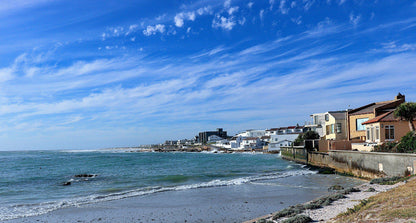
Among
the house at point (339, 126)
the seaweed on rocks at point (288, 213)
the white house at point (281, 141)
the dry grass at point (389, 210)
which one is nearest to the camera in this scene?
the dry grass at point (389, 210)

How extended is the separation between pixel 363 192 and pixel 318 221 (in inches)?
268

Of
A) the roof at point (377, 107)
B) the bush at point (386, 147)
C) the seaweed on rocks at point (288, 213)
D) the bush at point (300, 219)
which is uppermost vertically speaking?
the roof at point (377, 107)

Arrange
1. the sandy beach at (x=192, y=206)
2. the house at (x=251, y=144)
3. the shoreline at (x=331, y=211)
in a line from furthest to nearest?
the house at (x=251, y=144), the sandy beach at (x=192, y=206), the shoreline at (x=331, y=211)

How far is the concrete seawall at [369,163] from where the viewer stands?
1964 centimetres

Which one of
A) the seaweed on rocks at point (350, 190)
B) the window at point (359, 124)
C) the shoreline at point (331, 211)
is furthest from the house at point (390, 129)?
the shoreline at point (331, 211)

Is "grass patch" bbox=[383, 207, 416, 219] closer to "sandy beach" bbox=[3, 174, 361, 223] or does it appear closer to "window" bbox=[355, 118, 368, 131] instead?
Answer: "sandy beach" bbox=[3, 174, 361, 223]

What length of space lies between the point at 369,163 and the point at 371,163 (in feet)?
1.09

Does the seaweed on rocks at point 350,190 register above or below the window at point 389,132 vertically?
below

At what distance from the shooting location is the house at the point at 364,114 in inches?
1406

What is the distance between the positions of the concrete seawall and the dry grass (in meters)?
9.84

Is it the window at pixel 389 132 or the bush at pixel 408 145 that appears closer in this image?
the bush at pixel 408 145

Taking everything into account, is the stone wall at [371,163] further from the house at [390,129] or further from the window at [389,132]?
Result: the window at [389,132]

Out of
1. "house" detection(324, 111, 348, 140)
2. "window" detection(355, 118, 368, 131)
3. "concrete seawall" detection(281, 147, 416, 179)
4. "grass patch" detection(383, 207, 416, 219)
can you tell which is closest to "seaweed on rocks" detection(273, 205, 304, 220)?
"grass patch" detection(383, 207, 416, 219)

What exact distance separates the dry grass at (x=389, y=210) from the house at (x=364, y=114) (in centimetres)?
2799
